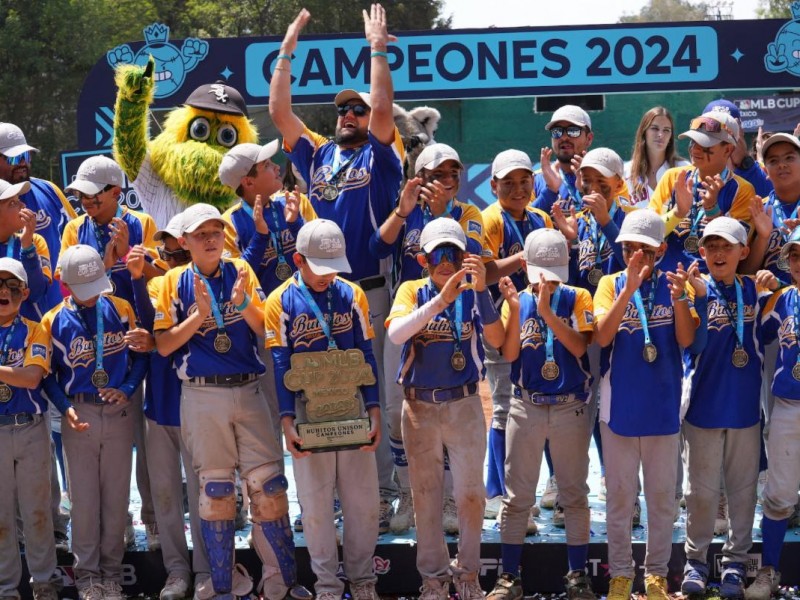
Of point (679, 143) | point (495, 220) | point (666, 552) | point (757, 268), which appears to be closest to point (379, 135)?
point (495, 220)

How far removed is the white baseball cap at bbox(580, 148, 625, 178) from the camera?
6457 mm

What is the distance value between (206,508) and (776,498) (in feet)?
10.1

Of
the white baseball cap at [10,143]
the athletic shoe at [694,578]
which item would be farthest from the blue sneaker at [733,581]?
the white baseball cap at [10,143]

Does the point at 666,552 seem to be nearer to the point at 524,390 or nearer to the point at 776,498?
the point at 776,498

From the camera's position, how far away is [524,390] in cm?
607

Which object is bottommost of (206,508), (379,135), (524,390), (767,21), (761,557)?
(761,557)

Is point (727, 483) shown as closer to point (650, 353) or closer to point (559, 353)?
point (650, 353)

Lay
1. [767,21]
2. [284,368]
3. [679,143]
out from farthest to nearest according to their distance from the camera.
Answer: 1. [679,143]
2. [767,21]
3. [284,368]

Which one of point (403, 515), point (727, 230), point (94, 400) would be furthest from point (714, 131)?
point (94, 400)

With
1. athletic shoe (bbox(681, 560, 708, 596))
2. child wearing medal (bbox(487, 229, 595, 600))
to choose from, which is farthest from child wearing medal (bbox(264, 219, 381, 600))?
athletic shoe (bbox(681, 560, 708, 596))

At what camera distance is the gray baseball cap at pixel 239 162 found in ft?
21.7

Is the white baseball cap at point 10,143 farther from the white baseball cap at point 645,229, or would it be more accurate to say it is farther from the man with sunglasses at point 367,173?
the white baseball cap at point 645,229

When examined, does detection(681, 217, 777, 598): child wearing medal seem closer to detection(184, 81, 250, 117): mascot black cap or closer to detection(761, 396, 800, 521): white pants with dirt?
detection(761, 396, 800, 521): white pants with dirt

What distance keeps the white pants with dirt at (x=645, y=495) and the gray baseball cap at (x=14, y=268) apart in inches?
128
